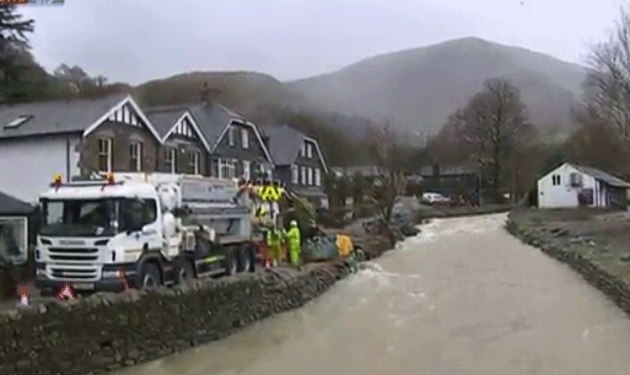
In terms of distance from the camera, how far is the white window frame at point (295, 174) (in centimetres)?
5770

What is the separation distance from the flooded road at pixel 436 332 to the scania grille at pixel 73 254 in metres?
3.22

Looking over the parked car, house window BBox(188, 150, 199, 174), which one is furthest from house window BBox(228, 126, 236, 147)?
the parked car

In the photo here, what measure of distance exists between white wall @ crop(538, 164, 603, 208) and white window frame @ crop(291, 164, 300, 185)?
82.0ft

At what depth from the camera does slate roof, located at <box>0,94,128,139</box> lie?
29406 mm

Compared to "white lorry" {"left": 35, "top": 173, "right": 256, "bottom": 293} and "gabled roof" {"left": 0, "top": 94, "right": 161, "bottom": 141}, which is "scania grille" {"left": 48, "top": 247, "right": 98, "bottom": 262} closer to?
"white lorry" {"left": 35, "top": 173, "right": 256, "bottom": 293}

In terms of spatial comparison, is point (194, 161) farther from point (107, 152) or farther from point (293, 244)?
point (293, 244)

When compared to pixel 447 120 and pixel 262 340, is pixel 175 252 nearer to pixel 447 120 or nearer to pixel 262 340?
pixel 262 340

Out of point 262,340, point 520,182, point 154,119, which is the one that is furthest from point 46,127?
point 520,182

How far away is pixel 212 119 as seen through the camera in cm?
4781

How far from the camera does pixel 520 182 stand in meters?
83.7

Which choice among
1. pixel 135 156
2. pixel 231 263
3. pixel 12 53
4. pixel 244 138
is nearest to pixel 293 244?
pixel 231 263

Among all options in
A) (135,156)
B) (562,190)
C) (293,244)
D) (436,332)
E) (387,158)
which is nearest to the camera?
(436,332)

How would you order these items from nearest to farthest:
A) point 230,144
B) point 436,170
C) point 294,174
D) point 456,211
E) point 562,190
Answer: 1. point 230,144
2. point 294,174
3. point 562,190
4. point 456,211
5. point 436,170

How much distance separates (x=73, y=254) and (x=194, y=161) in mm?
23800
